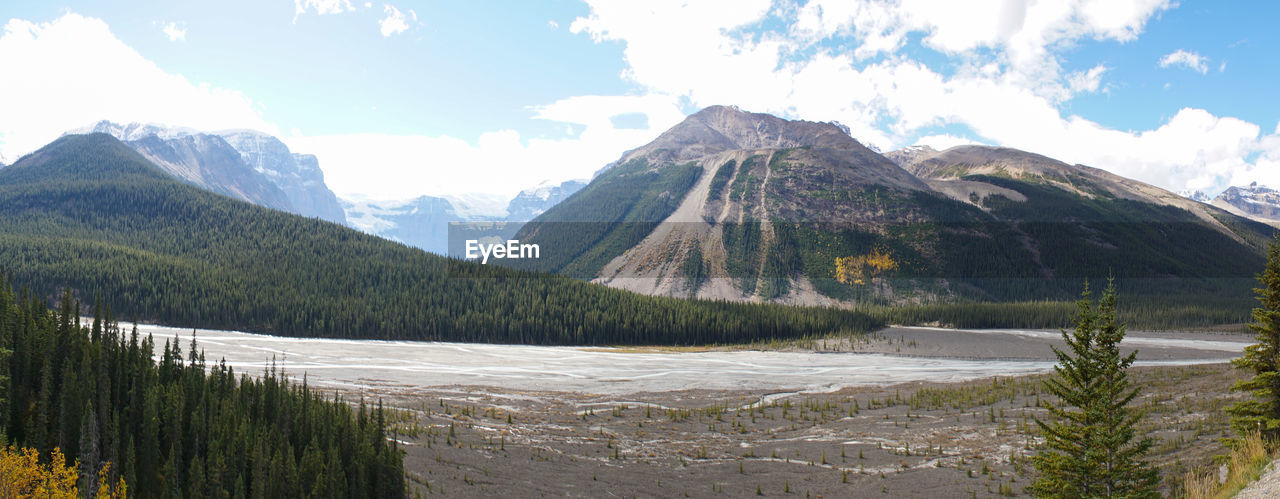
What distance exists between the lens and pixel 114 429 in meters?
31.7

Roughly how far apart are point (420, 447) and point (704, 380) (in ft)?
160

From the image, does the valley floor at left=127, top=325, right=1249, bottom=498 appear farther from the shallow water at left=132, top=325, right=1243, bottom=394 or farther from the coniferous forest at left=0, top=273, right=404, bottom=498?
the coniferous forest at left=0, top=273, right=404, bottom=498

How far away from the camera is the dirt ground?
34.9 m

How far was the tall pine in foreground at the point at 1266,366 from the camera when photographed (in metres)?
23.2

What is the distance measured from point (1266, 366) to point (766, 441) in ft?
91.1

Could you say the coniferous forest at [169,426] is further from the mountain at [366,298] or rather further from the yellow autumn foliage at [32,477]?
the mountain at [366,298]

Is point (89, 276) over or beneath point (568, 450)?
over

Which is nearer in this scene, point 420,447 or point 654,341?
point 420,447

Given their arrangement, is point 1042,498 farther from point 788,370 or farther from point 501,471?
point 788,370

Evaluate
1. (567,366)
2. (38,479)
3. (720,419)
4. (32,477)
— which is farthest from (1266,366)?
(567,366)

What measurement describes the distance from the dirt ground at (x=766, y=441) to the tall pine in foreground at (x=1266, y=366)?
18.4 feet

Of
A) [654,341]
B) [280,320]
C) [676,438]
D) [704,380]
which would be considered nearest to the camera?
[676,438]

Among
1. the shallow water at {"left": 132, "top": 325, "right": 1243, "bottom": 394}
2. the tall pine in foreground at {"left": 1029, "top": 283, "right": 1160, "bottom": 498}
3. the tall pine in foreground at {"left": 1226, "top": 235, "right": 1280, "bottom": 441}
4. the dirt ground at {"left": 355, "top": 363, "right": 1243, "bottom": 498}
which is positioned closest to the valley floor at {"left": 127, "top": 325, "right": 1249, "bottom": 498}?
the dirt ground at {"left": 355, "top": 363, "right": 1243, "bottom": 498}

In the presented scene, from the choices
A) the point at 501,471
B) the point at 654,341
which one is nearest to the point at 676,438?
the point at 501,471
